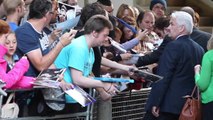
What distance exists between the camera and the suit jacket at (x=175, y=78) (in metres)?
6.54

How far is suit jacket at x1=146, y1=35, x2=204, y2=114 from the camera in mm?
6543

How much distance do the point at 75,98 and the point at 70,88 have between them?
115 mm

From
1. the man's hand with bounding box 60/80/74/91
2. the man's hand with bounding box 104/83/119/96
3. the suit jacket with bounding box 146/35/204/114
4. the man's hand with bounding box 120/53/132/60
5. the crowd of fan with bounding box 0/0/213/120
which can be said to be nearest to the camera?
the man's hand with bounding box 60/80/74/91

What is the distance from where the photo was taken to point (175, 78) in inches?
259

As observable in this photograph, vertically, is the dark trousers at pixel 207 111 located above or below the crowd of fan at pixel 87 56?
below

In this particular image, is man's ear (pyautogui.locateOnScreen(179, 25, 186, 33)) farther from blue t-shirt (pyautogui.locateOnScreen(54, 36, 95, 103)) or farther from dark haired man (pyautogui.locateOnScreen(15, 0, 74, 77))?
dark haired man (pyautogui.locateOnScreen(15, 0, 74, 77))

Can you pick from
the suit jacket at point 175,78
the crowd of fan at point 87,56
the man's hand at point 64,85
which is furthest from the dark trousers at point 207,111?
the man's hand at point 64,85

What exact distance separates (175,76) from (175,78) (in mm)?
23

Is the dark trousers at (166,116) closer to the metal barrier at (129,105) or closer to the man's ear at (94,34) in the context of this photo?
the metal barrier at (129,105)

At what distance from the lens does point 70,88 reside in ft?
18.3

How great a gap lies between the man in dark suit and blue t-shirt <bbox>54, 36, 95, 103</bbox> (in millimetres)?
918

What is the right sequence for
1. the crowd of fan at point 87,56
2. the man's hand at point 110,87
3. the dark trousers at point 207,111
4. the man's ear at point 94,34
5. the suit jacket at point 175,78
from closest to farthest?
the crowd of fan at point 87,56
the man's hand at point 110,87
the man's ear at point 94,34
the dark trousers at point 207,111
the suit jacket at point 175,78

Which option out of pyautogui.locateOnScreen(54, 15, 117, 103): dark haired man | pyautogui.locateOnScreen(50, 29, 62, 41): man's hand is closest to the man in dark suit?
pyautogui.locateOnScreen(54, 15, 117, 103): dark haired man

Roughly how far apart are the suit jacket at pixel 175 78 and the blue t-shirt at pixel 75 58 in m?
0.92
